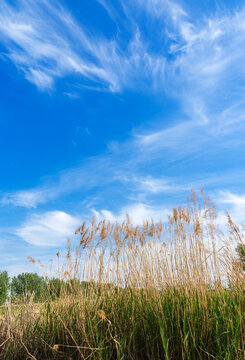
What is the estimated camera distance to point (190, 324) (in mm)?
2773

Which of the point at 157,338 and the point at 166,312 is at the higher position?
the point at 166,312

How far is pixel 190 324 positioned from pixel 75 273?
1.54m

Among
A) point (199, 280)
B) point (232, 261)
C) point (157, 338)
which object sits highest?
point (232, 261)

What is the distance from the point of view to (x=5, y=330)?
393 centimetres

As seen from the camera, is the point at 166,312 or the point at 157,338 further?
the point at 166,312

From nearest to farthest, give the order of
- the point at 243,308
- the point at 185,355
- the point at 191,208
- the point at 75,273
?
the point at 185,355, the point at 243,308, the point at 191,208, the point at 75,273

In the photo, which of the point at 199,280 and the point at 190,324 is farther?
the point at 199,280

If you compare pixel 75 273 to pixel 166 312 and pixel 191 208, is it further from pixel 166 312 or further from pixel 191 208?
pixel 191 208

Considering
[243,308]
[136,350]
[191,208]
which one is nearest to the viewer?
[136,350]

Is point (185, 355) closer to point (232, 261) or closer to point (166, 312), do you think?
point (166, 312)

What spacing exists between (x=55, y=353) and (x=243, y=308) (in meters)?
2.02

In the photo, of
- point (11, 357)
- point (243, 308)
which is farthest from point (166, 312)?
point (11, 357)

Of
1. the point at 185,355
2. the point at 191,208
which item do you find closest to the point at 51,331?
the point at 185,355

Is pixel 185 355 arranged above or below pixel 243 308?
below
